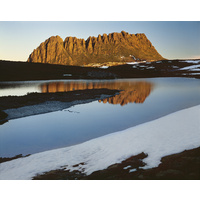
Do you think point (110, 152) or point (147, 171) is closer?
point (147, 171)

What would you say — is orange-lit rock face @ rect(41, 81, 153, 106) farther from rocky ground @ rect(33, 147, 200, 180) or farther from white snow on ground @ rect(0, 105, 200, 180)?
rocky ground @ rect(33, 147, 200, 180)

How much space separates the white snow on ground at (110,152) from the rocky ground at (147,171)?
47 cm

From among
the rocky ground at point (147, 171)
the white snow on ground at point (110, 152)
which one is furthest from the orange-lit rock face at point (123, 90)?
the rocky ground at point (147, 171)

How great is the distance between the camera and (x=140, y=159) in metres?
8.98

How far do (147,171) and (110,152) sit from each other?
3681 millimetres

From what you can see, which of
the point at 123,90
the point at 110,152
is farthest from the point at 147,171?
the point at 123,90

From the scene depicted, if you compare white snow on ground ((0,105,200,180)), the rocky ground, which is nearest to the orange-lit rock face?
white snow on ground ((0,105,200,180))

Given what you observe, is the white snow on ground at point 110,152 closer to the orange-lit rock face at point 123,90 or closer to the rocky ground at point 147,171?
the rocky ground at point 147,171

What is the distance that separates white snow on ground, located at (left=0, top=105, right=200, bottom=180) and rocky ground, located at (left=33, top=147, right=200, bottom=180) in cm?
47

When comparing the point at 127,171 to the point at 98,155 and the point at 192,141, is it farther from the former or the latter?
the point at 192,141

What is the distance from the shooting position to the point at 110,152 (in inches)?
426

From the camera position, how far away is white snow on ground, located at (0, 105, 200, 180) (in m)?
9.34

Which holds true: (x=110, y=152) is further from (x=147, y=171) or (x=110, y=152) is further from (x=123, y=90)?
(x=123, y=90)

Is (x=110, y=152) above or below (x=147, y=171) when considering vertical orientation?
below
